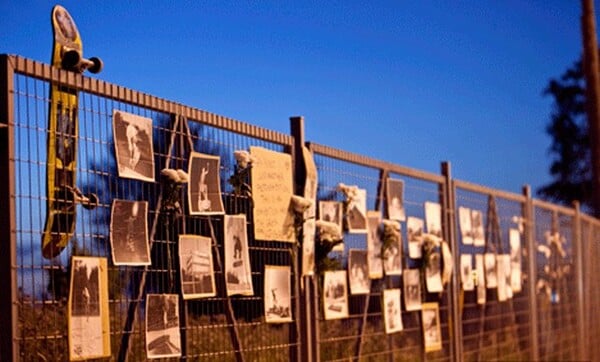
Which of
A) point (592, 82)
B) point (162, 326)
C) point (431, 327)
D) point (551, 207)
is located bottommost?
point (431, 327)

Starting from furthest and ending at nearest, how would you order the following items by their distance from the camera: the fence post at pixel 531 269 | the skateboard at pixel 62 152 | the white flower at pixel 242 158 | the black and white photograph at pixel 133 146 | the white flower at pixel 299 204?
the fence post at pixel 531 269 < the white flower at pixel 299 204 < the white flower at pixel 242 158 < the black and white photograph at pixel 133 146 < the skateboard at pixel 62 152

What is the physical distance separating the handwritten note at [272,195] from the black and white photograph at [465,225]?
15.8ft

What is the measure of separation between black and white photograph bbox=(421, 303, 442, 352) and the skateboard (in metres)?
6.20

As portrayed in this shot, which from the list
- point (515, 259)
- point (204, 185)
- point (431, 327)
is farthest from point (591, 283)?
point (204, 185)

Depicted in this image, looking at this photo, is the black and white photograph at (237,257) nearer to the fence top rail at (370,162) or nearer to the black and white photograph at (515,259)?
the fence top rail at (370,162)

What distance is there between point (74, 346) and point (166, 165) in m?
1.51

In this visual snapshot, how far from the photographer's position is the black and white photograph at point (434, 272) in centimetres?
1325

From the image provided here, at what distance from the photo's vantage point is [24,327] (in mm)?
6820

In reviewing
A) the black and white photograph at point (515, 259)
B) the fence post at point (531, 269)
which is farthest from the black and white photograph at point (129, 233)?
the fence post at point (531, 269)

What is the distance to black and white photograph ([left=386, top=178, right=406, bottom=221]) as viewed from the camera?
1229 cm

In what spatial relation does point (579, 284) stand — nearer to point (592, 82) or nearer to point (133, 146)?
point (592, 82)

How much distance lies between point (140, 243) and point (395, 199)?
16.2 ft

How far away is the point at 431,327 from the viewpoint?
13320mm

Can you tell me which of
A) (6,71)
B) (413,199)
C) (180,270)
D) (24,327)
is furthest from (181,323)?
(413,199)
